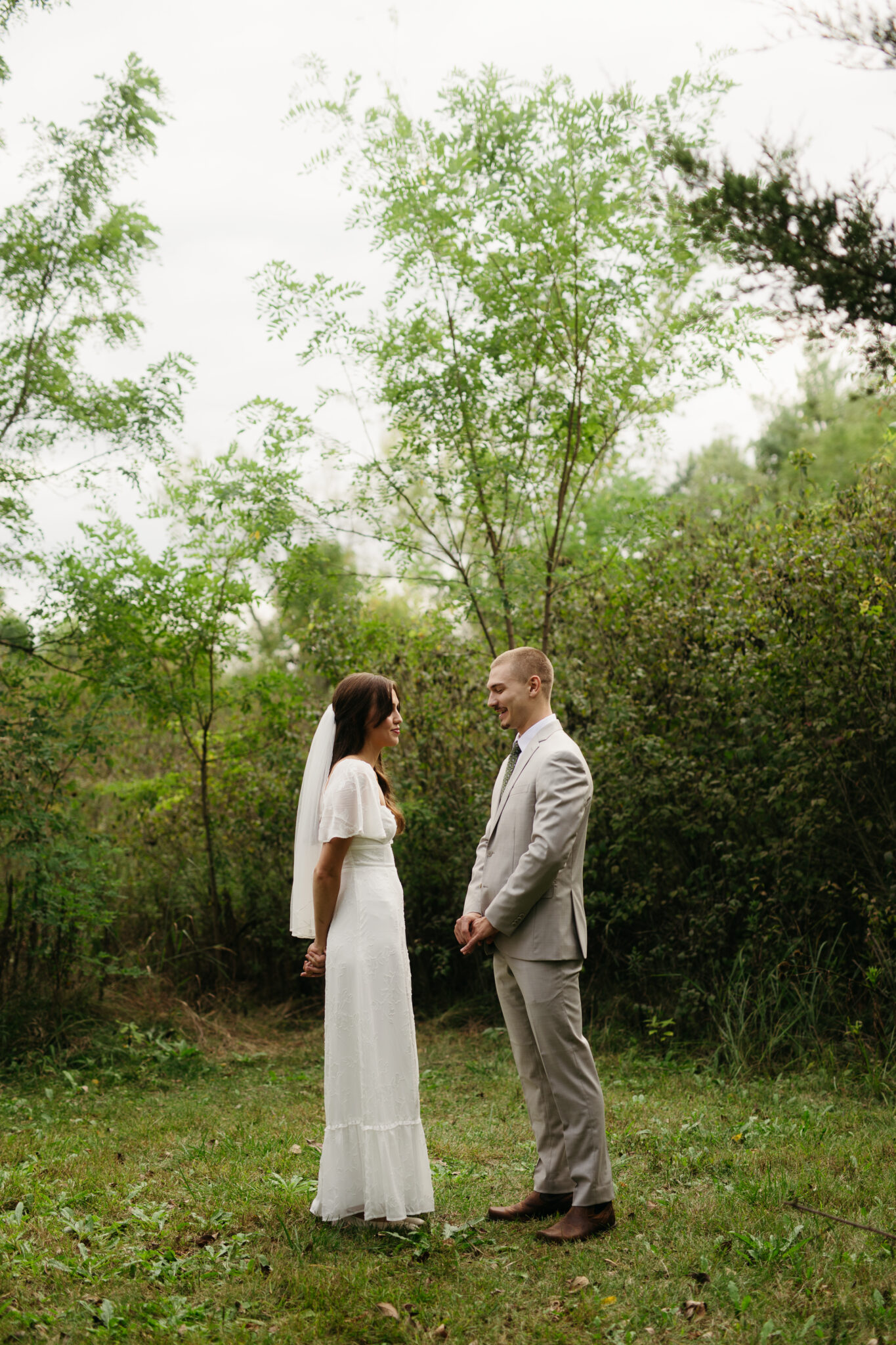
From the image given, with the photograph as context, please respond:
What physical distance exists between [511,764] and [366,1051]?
4.26 ft

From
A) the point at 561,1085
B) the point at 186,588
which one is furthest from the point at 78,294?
the point at 561,1085

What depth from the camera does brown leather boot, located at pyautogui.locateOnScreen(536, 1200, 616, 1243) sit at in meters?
3.74

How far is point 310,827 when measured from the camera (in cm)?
415

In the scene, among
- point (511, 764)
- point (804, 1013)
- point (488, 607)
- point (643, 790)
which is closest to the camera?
point (511, 764)

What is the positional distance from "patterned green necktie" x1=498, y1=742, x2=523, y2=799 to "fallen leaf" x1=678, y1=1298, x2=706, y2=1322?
1.86m

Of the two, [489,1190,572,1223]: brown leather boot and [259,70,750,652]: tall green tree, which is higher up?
[259,70,750,652]: tall green tree

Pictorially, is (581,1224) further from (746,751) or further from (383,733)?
(746,751)

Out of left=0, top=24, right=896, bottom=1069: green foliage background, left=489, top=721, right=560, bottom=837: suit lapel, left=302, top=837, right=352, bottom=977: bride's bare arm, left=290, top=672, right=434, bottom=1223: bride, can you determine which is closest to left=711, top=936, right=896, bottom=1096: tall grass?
left=0, top=24, right=896, bottom=1069: green foliage background

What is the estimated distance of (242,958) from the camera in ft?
29.8

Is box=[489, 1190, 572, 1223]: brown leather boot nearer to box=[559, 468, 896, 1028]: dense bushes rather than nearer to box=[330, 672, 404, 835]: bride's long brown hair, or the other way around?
box=[330, 672, 404, 835]: bride's long brown hair

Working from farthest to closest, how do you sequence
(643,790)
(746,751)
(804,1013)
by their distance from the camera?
1. (643,790)
2. (746,751)
3. (804,1013)

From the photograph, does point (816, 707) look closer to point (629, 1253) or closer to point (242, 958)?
point (629, 1253)

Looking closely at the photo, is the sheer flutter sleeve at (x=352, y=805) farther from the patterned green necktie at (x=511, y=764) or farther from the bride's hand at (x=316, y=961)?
the patterned green necktie at (x=511, y=764)

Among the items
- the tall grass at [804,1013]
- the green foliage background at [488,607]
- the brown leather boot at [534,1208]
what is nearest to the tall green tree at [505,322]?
the green foliage background at [488,607]
